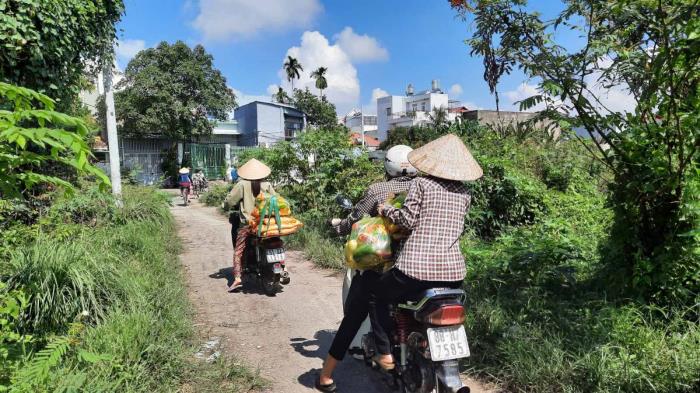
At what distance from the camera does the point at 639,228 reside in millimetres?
3689

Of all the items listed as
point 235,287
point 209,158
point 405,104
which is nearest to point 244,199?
point 235,287

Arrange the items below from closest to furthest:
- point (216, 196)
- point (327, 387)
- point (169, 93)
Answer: point (327, 387)
point (216, 196)
point (169, 93)

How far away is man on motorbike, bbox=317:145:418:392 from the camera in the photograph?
10.9ft

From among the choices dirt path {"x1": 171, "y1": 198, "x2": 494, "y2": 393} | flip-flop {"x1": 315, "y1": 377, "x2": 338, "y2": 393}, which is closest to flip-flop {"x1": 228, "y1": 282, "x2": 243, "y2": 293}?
dirt path {"x1": 171, "y1": 198, "x2": 494, "y2": 393}

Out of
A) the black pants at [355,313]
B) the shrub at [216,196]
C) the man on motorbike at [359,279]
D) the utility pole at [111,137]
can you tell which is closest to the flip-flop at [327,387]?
the man on motorbike at [359,279]

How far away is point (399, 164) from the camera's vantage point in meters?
3.64

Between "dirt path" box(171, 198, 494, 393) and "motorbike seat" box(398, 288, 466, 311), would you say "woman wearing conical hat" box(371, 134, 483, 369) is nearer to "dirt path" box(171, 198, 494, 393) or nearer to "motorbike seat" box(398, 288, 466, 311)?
"motorbike seat" box(398, 288, 466, 311)

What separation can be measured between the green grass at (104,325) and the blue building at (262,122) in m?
28.6

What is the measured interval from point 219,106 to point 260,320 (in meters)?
25.0

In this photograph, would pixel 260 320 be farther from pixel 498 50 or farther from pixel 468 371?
pixel 498 50

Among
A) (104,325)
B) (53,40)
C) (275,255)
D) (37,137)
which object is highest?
(53,40)

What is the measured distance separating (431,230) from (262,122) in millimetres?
32584

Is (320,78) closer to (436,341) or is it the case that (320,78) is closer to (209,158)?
(209,158)

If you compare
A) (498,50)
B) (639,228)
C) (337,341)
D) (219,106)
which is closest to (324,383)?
(337,341)
